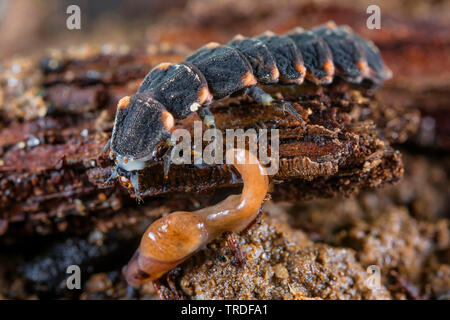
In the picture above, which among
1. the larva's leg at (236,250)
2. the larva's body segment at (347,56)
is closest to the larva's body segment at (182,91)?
the larva's leg at (236,250)

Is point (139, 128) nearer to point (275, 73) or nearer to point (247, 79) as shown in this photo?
point (247, 79)

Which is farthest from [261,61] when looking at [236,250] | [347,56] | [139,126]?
[236,250]

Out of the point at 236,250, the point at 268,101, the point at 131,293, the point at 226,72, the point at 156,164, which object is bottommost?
the point at 131,293

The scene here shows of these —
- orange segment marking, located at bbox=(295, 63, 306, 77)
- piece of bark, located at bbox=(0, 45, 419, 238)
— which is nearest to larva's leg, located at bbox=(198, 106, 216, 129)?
piece of bark, located at bbox=(0, 45, 419, 238)

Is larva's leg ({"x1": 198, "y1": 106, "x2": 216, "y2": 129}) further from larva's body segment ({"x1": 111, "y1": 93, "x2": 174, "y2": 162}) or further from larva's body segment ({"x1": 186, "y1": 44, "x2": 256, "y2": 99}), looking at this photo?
larva's body segment ({"x1": 111, "y1": 93, "x2": 174, "y2": 162})

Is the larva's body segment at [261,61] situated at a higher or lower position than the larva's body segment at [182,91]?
higher

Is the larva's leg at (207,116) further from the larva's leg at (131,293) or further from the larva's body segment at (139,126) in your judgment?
the larva's leg at (131,293)

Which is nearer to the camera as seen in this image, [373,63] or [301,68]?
[301,68]

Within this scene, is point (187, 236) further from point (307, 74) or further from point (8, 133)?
point (8, 133)
